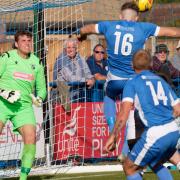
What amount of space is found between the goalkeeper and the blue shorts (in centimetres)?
271

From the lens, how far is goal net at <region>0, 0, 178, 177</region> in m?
14.1

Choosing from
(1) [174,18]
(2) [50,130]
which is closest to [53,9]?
(2) [50,130]

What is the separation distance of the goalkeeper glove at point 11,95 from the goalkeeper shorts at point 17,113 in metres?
0.14

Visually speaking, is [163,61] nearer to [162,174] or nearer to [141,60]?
[162,174]

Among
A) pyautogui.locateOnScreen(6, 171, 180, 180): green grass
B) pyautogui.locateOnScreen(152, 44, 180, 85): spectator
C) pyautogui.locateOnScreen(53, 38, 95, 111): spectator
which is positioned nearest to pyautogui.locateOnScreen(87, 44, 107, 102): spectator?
pyautogui.locateOnScreen(53, 38, 95, 111): spectator

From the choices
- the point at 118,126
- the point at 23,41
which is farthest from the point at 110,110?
the point at 118,126

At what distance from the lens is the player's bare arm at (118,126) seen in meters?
8.30

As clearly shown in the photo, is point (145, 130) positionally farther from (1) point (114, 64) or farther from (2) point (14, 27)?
(2) point (14, 27)

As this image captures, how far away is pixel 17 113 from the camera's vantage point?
36.6ft

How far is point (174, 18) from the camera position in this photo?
18422 millimetres

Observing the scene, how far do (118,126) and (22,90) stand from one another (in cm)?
306

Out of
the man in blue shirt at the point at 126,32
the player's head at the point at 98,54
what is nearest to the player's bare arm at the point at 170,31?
the man in blue shirt at the point at 126,32

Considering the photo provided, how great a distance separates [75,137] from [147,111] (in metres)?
5.98

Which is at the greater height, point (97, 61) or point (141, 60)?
point (141, 60)
